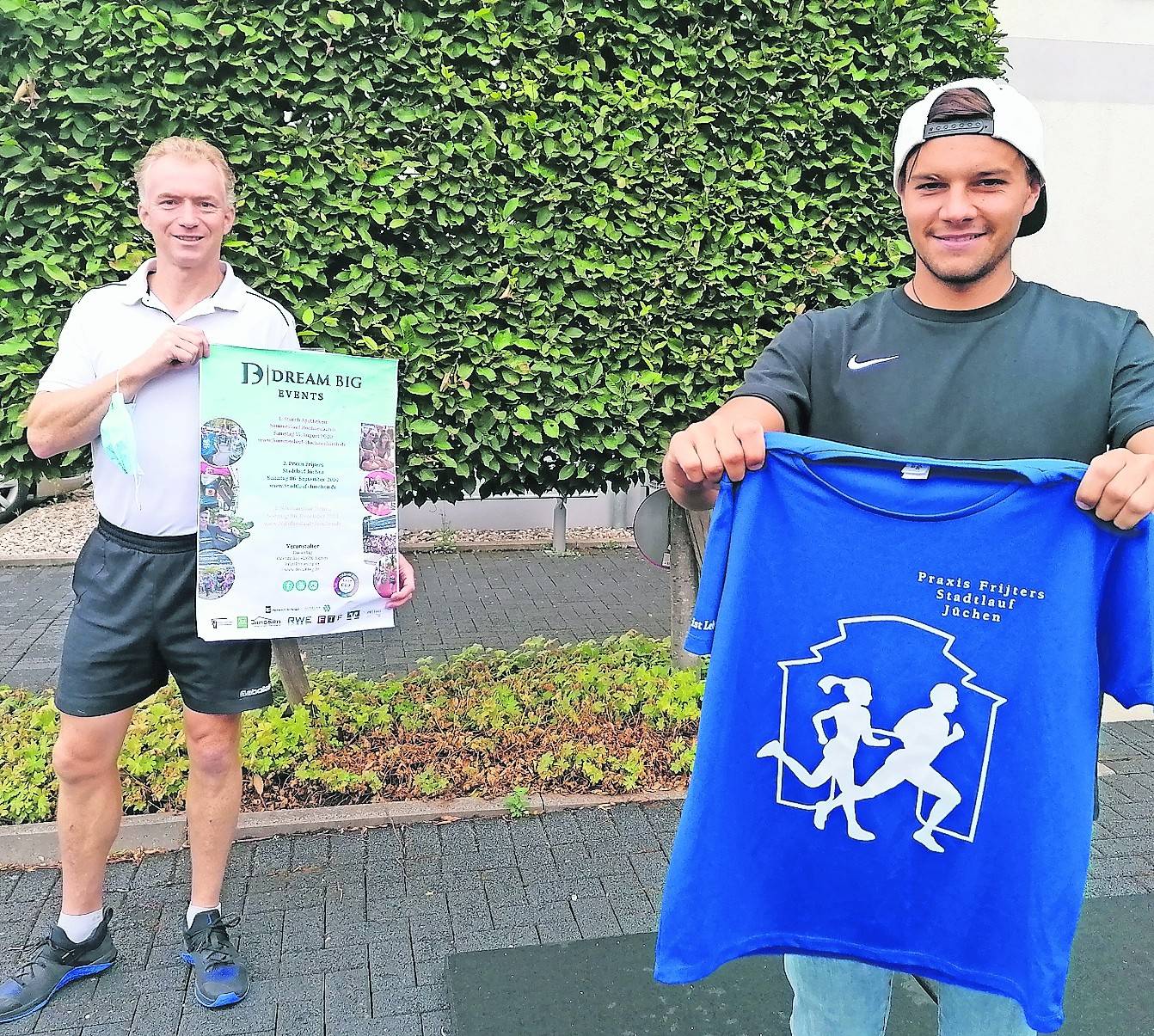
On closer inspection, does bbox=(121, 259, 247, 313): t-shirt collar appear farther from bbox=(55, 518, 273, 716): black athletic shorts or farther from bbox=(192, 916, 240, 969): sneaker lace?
bbox=(192, 916, 240, 969): sneaker lace

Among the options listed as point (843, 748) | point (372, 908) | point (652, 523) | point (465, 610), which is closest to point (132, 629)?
point (372, 908)

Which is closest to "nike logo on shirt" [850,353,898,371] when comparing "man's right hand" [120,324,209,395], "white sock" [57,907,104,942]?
"man's right hand" [120,324,209,395]

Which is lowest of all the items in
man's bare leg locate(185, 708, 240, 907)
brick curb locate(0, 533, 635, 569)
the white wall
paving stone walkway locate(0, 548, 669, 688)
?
paving stone walkway locate(0, 548, 669, 688)

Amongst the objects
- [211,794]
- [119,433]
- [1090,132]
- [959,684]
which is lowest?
[211,794]

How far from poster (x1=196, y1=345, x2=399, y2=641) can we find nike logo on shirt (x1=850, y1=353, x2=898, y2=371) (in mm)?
1413

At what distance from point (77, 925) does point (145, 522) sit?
127 centimetres

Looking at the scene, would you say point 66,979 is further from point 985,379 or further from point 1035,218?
point 1035,218

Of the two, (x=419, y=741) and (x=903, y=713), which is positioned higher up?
(x=903, y=713)

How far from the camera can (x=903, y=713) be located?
177 centimetres

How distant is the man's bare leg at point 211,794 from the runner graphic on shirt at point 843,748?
5.64 ft

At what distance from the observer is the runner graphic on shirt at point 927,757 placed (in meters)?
1.75

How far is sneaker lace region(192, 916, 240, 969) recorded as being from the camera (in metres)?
2.88

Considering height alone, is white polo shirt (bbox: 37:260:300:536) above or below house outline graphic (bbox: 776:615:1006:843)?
above

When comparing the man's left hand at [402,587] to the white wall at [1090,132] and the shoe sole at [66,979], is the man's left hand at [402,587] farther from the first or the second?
the white wall at [1090,132]
